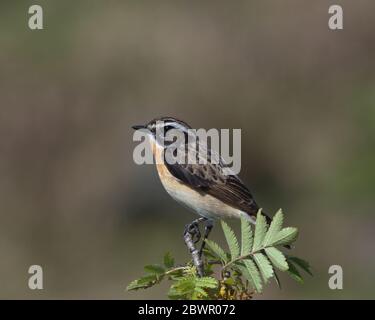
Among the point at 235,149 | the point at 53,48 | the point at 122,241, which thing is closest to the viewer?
the point at 235,149

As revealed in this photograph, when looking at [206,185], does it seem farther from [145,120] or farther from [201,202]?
[145,120]

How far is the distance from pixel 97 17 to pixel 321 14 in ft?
18.5

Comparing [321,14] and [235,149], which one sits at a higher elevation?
[321,14]

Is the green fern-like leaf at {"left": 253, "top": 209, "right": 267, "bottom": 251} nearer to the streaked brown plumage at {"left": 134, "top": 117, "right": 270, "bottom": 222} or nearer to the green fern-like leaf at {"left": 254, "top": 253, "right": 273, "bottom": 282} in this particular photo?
the green fern-like leaf at {"left": 254, "top": 253, "right": 273, "bottom": 282}

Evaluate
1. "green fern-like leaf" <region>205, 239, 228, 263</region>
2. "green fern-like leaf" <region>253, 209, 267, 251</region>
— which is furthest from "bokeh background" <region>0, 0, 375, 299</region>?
"green fern-like leaf" <region>253, 209, 267, 251</region>

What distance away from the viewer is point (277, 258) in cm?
564

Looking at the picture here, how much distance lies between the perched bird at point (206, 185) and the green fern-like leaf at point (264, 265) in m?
3.54

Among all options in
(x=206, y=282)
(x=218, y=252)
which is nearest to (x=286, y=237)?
(x=218, y=252)

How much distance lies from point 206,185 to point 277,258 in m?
3.82

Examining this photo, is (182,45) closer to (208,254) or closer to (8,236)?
(8,236)

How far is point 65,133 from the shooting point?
19641 mm

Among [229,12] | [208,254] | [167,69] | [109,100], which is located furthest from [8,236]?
[208,254]

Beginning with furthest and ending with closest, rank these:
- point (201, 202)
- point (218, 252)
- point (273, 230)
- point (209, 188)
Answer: point (201, 202), point (209, 188), point (218, 252), point (273, 230)

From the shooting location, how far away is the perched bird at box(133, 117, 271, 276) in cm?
929
